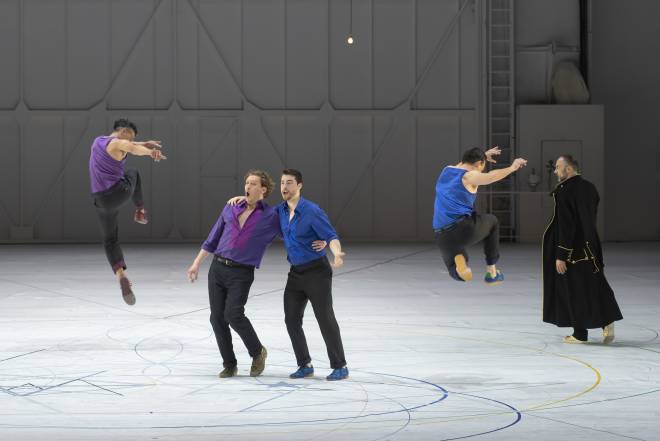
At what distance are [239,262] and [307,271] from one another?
0.59m

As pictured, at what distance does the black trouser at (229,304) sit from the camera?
892 cm

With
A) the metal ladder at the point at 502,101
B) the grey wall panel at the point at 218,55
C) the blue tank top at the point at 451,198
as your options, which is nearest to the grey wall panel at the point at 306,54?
the grey wall panel at the point at 218,55

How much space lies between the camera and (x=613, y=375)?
895 cm

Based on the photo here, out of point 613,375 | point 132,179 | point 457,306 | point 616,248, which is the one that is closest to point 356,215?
point 616,248

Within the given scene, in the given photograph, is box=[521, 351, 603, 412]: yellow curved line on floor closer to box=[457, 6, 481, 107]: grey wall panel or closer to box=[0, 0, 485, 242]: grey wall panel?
box=[0, 0, 485, 242]: grey wall panel

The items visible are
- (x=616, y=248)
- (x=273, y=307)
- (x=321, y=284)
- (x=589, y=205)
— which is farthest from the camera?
(x=616, y=248)

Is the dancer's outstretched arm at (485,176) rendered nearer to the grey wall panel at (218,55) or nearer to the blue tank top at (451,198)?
the blue tank top at (451,198)

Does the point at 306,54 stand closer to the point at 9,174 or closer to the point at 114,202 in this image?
the point at 9,174

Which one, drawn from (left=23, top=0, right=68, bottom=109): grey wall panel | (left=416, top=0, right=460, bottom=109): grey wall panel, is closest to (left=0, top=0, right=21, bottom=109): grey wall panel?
→ (left=23, top=0, right=68, bottom=109): grey wall panel

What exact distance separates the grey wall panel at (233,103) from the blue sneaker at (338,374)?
19.4m

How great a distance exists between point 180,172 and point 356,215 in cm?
489

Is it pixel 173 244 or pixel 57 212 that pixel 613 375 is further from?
pixel 57 212

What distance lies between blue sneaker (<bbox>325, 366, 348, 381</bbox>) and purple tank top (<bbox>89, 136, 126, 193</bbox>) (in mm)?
3336

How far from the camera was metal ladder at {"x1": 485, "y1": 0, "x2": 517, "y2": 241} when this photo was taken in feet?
90.3
